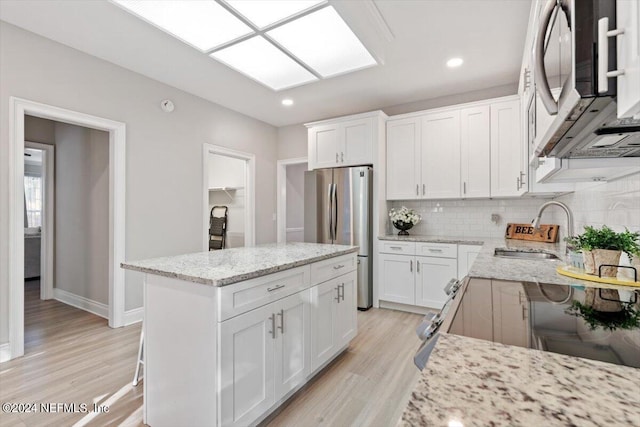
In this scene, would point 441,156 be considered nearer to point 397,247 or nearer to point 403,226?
Result: point 403,226

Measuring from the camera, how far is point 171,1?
6.64 feet

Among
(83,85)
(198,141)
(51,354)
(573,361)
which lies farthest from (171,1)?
(51,354)

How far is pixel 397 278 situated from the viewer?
368 cm

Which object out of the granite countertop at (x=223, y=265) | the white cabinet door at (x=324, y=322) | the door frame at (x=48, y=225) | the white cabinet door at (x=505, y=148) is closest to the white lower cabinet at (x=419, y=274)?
the white cabinet door at (x=505, y=148)

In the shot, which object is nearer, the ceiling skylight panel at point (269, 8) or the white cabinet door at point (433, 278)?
the ceiling skylight panel at point (269, 8)

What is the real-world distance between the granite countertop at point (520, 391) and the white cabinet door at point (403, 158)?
3.43 metres

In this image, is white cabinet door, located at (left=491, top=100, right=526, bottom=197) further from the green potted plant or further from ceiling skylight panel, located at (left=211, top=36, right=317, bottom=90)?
the green potted plant

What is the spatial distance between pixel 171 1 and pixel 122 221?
6.94 ft

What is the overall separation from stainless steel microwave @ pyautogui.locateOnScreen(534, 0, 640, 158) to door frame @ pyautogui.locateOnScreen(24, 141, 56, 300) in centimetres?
528

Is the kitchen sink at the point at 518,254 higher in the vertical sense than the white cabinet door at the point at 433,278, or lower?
higher

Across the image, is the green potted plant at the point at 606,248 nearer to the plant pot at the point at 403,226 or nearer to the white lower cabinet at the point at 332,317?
the white lower cabinet at the point at 332,317

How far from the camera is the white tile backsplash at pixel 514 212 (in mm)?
1521

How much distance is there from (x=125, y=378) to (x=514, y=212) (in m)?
4.11

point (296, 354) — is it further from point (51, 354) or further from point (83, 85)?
point (83, 85)
